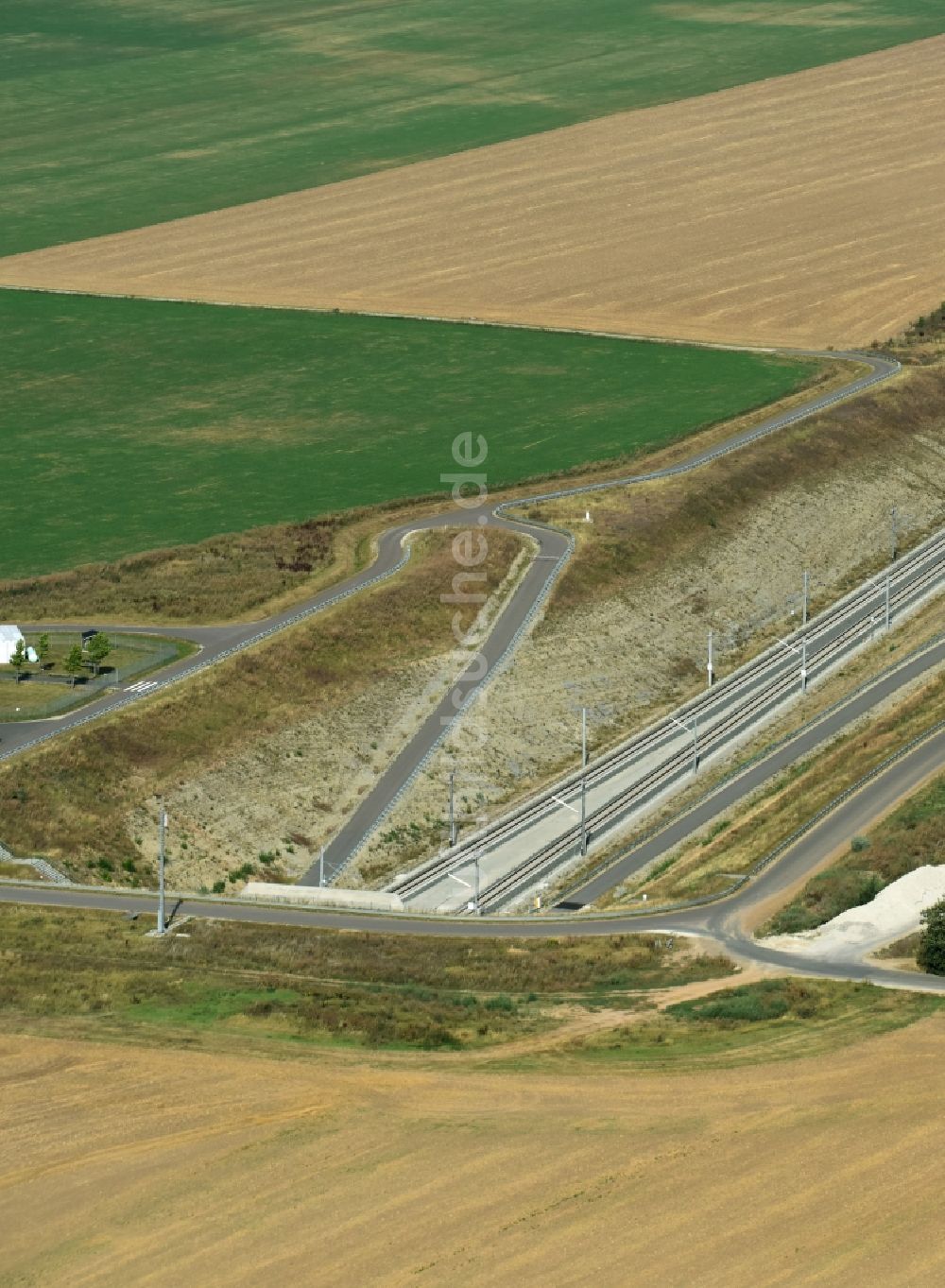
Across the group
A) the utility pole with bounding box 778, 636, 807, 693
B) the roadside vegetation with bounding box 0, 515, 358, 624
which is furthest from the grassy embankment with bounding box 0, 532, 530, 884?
the utility pole with bounding box 778, 636, 807, 693

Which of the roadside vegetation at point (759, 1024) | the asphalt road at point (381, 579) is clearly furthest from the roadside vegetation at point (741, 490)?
the roadside vegetation at point (759, 1024)

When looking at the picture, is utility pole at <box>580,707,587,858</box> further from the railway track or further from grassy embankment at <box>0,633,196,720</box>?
grassy embankment at <box>0,633,196,720</box>

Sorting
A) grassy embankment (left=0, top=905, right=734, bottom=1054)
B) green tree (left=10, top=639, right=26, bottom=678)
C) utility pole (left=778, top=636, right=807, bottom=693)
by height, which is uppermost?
green tree (left=10, top=639, right=26, bottom=678)

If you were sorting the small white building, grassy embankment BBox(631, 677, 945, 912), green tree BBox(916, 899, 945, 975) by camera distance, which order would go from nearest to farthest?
green tree BBox(916, 899, 945, 975) → grassy embankment BBox(631, 677, 945, 912) → the small white building

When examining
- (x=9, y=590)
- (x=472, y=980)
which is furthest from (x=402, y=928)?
(x=9, y=590)

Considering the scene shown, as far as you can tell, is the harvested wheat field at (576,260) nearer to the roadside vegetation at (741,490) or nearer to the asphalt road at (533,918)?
the roadside vegetation at (741,490)

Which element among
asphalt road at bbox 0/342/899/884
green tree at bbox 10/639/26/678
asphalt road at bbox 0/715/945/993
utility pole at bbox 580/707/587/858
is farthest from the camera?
green tree at bbox 10/639/26/678

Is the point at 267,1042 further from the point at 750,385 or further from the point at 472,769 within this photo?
the point at 750,385

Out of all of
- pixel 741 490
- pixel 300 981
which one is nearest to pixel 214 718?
pixel 300 981
